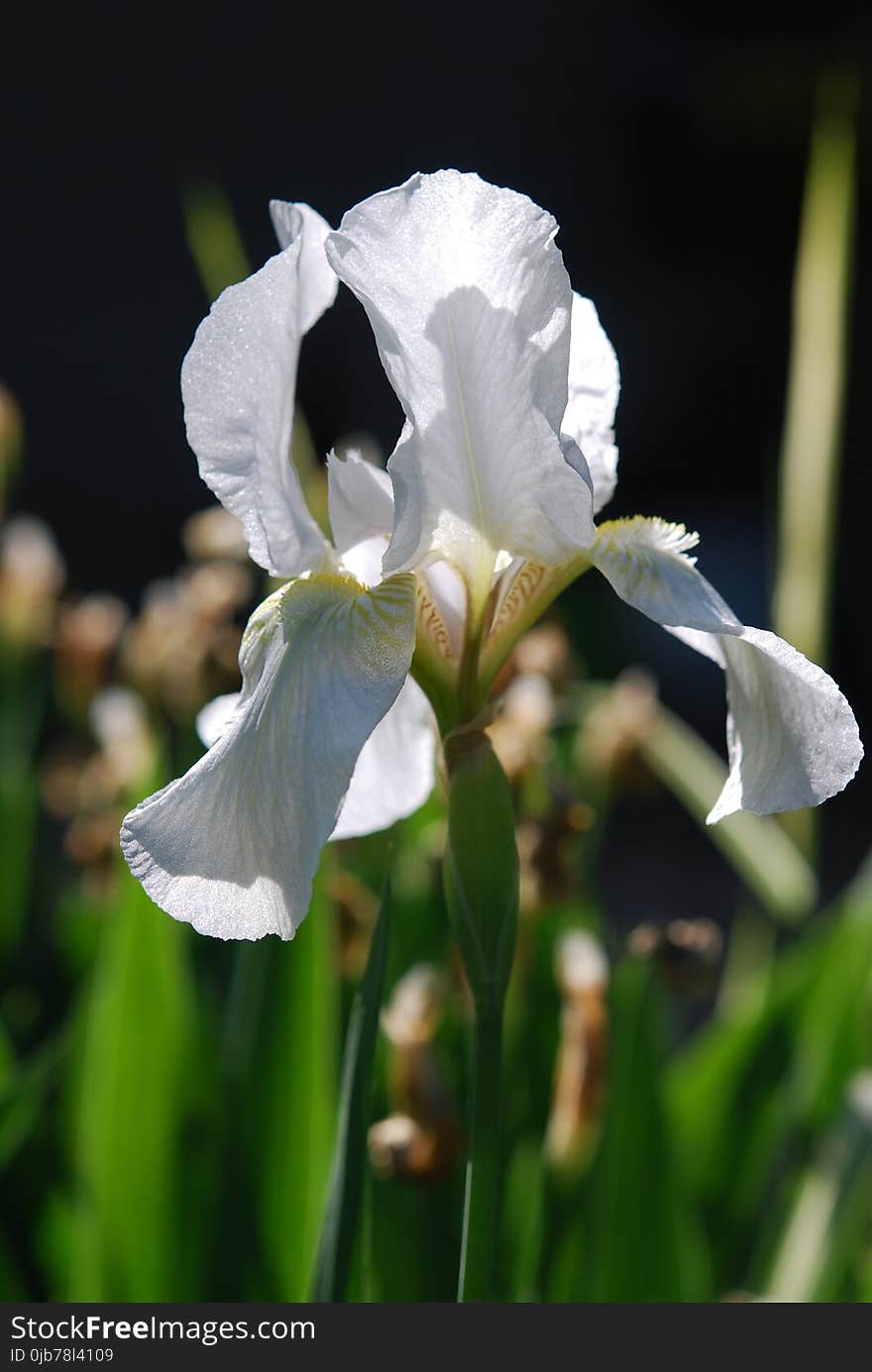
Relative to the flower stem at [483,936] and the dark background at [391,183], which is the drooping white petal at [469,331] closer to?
the flower stem at [483,936]

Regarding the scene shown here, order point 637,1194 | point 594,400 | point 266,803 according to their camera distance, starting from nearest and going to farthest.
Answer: point 266,803 < point 594,400 < point 637,1194

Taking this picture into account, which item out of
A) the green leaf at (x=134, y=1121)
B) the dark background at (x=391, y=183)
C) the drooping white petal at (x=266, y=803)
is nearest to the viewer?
the drooping white petal at (x=266, y=803)

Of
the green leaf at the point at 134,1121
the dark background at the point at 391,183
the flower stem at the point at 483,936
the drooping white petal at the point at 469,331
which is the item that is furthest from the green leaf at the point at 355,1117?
the dark background at the point at 391,183

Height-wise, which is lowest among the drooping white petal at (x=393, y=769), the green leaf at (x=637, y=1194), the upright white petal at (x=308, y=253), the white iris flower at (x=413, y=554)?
the green leaf at (x=637, y=1194)

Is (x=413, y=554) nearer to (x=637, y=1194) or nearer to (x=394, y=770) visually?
(x=394, y=770)

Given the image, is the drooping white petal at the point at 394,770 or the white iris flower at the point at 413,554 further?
the drooping white petal at the point at 394,770

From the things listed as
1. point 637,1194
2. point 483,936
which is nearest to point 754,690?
point 483,936

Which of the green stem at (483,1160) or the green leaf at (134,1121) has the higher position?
the green stem at (483,1160)

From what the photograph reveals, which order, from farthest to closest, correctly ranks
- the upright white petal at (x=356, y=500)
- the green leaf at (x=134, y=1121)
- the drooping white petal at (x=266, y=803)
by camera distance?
1. the green leaf at (x=134, y=1121)
2. the upright white petal at (x=356, y=500)
3. the drooping white petal at (x=266, y=803)

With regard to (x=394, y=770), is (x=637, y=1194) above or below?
below
